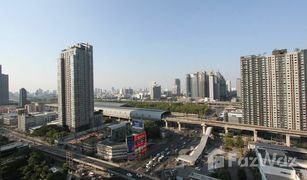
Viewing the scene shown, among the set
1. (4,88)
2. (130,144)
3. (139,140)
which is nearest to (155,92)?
(4,88)

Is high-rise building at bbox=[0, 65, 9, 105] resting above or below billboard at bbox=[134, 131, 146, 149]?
above

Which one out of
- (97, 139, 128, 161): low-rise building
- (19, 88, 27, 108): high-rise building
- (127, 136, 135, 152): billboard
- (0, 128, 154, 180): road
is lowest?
(0, 128, 154, 180): road

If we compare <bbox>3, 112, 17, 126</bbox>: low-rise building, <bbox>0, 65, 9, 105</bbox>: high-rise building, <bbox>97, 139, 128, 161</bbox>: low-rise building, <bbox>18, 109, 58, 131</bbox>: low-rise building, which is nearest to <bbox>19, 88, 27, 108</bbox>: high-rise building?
<bbox>0, 65, 9, 105</bbox>: high-rise building

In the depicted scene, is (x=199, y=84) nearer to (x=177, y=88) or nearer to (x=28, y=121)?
(x=177, y=88)

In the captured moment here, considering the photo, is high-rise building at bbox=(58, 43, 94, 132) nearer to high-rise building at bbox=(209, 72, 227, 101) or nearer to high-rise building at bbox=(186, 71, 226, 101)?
high-rise building at bbox=(186, 71, 226, 101)

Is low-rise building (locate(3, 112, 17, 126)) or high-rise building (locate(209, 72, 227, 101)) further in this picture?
high-rise building (locate(209, 72, 227, 101))
